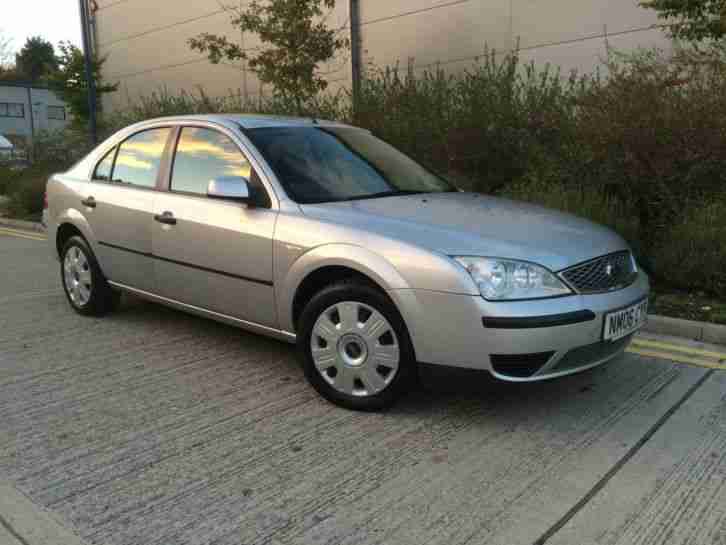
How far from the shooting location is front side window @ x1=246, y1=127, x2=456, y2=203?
13.7 feet

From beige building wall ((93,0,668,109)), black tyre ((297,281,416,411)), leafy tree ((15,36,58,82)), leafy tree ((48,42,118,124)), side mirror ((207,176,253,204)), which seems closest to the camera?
black tyre ((297,281,416,411))

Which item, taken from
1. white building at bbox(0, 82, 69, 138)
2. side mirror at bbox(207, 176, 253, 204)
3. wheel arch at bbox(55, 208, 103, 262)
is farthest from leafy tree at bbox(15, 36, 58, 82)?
side mirror at bbox(207, 176, 253, 204)

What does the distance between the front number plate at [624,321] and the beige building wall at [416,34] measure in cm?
742

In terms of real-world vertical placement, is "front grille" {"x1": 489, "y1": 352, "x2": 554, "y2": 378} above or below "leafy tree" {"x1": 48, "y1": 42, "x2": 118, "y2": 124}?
below

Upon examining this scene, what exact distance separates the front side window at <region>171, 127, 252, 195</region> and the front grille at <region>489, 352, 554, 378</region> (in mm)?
1902

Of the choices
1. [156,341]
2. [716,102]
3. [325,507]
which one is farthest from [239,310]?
[716,102]

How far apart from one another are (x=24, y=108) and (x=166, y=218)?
60561mm

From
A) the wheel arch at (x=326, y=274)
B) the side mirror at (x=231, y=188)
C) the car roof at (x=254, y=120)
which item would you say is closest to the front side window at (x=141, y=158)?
the car roof at (x=254, y=120)

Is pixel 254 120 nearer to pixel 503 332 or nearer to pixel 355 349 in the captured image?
pixel 355 349

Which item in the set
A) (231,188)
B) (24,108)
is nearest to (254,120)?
(231,188)

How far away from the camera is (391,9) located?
46.4 feet

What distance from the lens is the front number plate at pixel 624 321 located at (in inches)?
138

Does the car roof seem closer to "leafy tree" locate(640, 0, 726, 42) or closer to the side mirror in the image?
the side mirror

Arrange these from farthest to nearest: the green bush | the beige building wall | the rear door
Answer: the green bush
the beige building wall
the rear door
